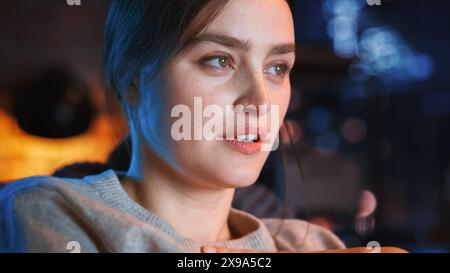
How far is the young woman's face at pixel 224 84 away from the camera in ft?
2.51

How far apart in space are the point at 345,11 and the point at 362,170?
3.07 ft

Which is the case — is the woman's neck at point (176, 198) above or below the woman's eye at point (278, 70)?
below

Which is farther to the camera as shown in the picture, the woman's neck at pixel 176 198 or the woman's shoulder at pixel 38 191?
the woman's neck at pixel 176 198

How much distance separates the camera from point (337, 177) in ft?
11.1

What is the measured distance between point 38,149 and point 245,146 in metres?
2.43

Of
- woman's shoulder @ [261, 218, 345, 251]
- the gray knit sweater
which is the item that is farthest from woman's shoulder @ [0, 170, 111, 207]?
woman's shoulder @ [261, 218, 345, 251]

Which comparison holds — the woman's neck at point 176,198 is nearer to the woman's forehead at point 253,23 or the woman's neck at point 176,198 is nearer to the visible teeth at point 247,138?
the visible teeth at point 247,138

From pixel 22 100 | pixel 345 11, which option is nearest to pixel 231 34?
pixel 22 100

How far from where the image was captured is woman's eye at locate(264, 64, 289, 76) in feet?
2.72

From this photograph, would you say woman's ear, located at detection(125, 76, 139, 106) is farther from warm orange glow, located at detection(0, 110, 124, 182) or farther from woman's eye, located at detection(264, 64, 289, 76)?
warm orange glow, located at detection(0, 110, 124, 182)

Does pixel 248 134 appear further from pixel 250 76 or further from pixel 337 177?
pixel 337 177

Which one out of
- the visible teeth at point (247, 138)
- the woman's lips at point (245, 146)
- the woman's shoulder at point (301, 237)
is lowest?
the woman's shoulder at point (301, 237)

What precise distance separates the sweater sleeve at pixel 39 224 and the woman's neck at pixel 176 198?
14cm

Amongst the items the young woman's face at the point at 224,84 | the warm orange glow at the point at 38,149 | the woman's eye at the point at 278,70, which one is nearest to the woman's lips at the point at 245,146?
the young woman's face at the point at 224,84
